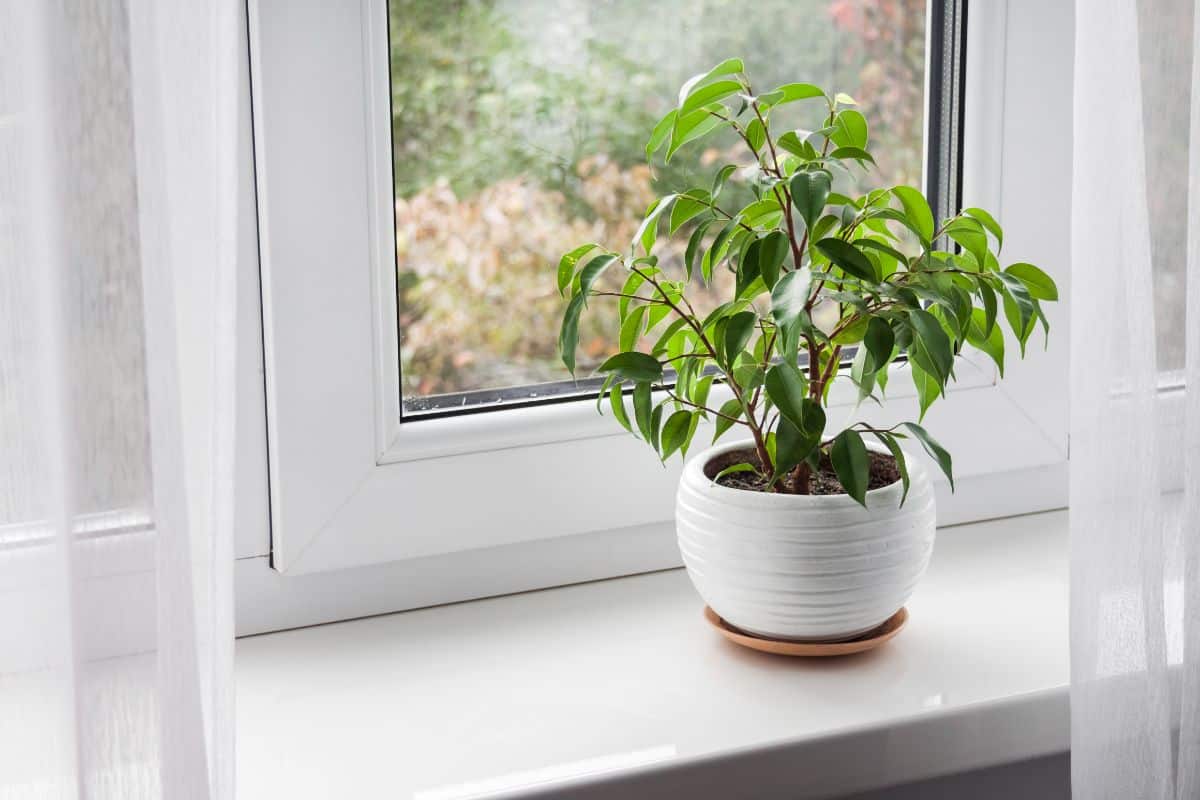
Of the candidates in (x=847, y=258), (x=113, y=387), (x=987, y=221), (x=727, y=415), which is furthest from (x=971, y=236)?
(x=113, y=387)

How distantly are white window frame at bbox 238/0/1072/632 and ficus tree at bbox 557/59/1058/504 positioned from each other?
16cm

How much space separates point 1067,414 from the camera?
1.22 m

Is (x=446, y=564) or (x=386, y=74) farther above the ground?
(x=386, y=74)

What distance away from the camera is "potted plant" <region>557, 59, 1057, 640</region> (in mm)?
815

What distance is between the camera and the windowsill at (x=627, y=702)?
2.71 ft

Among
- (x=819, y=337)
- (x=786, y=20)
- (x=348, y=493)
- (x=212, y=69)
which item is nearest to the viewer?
(x=212, y=69)

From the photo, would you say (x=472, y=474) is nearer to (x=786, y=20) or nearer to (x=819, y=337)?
(x=819, y=337)

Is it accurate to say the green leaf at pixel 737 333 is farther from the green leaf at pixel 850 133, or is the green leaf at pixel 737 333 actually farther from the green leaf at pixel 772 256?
the green leaf at pixel 850 133

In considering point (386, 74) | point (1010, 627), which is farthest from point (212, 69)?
point (1010, 627)

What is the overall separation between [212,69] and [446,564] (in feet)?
1.75

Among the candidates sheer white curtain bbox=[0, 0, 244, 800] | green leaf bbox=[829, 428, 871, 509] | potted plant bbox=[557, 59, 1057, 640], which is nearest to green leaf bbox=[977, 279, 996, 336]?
potted plant bbox=[557, 59, 1057, 640]

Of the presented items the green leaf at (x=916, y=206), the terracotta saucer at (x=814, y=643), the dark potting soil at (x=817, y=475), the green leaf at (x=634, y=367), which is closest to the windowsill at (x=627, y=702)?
the terracotta saucer at (x=814, y=643)

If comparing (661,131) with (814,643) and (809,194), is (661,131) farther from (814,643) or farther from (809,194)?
(814,643)

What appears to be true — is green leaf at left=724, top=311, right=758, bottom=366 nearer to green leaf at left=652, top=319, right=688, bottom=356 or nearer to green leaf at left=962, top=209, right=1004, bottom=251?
green leaf at left=652, top=319, right=688, bottom=356
